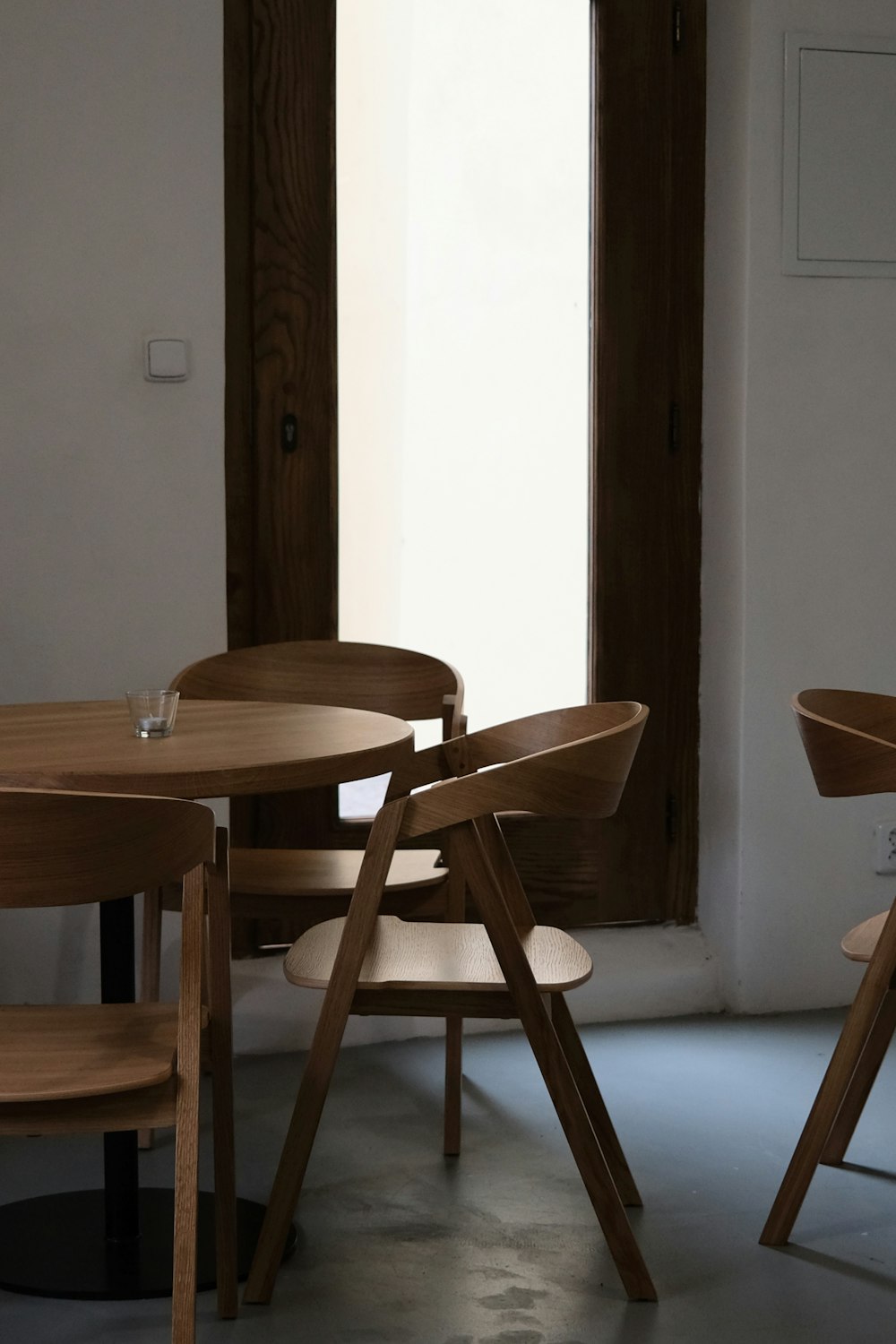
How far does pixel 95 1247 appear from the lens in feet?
7.08

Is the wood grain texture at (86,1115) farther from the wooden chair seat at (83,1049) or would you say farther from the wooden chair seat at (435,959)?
the wooden chair seat at (435,959)

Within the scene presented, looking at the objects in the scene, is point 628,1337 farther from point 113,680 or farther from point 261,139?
point 261,139

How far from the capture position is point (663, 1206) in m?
2.35

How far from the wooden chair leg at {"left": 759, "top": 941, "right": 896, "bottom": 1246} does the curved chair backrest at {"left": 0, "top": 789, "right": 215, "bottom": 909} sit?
1.14 m

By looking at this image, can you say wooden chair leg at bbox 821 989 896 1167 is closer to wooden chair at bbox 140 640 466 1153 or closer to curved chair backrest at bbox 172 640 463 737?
wooden chair at bbox 140 640 466 1153

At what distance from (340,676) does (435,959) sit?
0.98 metres

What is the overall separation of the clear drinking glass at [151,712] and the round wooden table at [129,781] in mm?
Result: 23

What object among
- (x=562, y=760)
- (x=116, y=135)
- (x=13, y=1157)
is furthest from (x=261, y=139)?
(x=13, y=1157)

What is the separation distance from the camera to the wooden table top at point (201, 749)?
176 cm

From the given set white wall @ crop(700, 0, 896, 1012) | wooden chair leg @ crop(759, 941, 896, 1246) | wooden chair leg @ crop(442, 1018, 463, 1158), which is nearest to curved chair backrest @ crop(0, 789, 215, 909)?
wooden chair leg @ crop(759, 941, 896, 1246)

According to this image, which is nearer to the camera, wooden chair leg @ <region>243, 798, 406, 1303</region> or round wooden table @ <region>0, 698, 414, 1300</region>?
round wooden table @ <region>0, 698, 414, 1300</region>

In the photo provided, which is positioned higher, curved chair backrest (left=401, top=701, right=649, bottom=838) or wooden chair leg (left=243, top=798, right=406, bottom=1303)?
curved chair backrest (left=401, top=701, right=649, bottom=838)

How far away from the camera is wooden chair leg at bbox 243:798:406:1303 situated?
1925mm

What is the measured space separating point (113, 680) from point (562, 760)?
1391 millimetres
